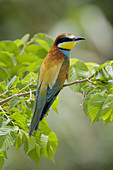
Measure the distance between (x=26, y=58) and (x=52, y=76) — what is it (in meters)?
0.35

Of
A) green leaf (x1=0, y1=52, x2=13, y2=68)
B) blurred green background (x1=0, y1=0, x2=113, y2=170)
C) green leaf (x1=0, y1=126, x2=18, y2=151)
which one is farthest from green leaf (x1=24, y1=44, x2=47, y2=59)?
blurred green background (x1=0, y1=0, x2=113, y2=170)

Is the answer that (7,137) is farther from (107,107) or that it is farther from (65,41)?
(65,41)

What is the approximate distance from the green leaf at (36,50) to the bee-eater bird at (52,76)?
22 centimetres

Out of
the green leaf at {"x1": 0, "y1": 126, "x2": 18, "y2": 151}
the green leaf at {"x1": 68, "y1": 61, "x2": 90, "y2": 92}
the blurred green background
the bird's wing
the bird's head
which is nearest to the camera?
the green leaf at {"x1": 0, "y1": 126, "x2": 18, "y2": 151}

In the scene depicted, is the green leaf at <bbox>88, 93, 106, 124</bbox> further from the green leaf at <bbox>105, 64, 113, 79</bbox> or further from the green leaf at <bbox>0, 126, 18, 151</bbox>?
the green leaf at <bbox>0, 126, 18, 151</bbox>

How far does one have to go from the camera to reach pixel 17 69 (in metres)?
1.77

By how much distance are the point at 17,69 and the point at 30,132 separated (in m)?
0.61

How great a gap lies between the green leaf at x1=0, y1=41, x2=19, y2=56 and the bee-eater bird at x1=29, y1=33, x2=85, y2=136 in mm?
294

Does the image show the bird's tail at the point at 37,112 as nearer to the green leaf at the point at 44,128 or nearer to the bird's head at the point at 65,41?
the green leaf at the point at 44,128

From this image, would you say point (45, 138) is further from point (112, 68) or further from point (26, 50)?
point (26, 50)

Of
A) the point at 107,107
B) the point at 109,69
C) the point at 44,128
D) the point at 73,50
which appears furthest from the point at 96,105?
the point at 73,50

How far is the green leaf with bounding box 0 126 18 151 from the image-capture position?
3.69ft

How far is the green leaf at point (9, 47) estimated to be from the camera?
1.81 meters

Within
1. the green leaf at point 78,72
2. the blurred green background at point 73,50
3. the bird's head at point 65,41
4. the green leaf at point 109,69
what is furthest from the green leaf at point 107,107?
the blurred green background at point 73,50
